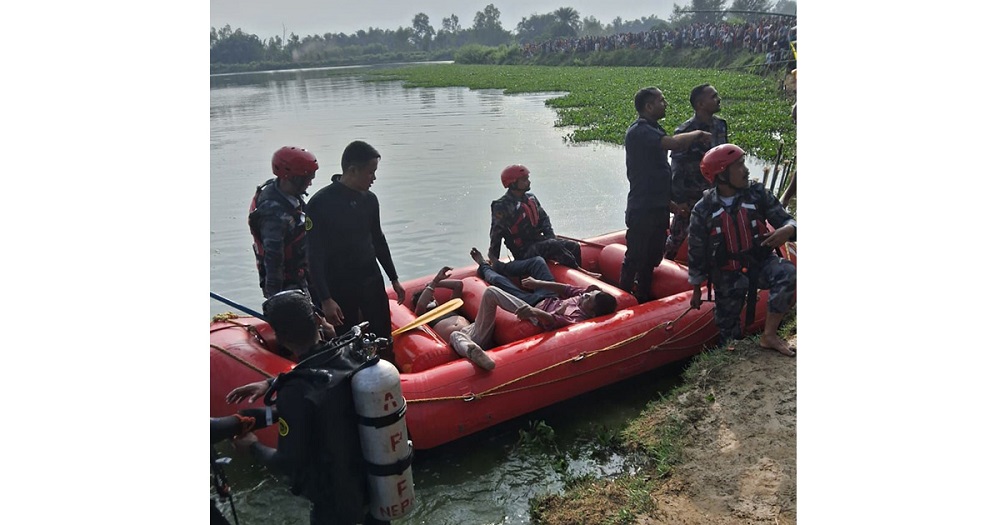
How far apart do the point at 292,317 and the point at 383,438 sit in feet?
1.53

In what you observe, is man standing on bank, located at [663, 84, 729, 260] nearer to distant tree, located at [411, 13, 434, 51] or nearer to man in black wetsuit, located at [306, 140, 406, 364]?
man in black wetsuit, located at [306, 140, 406, 364]

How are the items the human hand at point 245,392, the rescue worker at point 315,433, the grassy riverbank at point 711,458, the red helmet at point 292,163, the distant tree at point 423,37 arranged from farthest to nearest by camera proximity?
the distant tree at point 423,37 → the red helmet at point 292,163 → the grassy riverbank at point 711,458 → the human hand at point 245,392 → the rescue worker at point 315,433

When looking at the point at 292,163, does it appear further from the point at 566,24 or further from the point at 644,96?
the point at 566,24

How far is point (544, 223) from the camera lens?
227 inches

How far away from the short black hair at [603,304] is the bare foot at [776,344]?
952mm

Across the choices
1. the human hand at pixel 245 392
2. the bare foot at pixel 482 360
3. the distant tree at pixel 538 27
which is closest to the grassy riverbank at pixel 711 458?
the bare foot at pixel 482 360

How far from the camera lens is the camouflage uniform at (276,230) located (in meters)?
3.85

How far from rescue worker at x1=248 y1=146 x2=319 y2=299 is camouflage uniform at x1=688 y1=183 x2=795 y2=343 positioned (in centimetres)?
215

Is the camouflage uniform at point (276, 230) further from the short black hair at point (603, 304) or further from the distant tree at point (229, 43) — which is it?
the short black hair at point (603, 304)

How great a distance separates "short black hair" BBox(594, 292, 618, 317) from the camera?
478cm

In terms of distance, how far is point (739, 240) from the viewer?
4.13m

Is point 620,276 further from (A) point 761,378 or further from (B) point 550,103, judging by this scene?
(B) point 550,103

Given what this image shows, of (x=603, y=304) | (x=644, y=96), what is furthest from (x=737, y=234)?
(x=644, y=96)

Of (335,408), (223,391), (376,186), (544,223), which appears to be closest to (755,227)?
(544,223)
